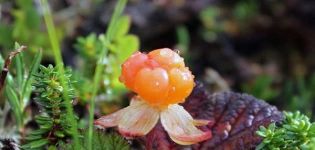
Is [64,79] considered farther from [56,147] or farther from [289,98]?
[289,98]

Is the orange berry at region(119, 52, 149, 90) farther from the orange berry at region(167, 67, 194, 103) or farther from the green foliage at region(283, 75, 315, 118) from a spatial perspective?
the green foliage at region(283, 75, 315, 118)

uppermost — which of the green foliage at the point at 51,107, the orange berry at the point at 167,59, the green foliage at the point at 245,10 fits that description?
the green foliage at the point at 245,10

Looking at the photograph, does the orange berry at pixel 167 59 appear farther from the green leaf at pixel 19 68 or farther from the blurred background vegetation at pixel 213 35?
the blurred background vegetation at pixel 213 35

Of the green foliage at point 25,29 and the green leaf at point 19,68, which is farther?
the green foliage at point 25,29

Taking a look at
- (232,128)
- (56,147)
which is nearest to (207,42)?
(232,128)

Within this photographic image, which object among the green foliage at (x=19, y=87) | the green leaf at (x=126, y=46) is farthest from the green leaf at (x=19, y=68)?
the green leaf at (x=126, y=46)

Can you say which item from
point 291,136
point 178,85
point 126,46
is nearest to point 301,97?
point 126,46

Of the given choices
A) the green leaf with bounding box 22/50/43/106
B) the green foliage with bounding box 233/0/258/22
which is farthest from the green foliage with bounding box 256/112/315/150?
the green foliage with bounding box 233/0/258/22
